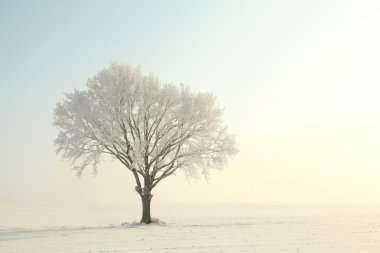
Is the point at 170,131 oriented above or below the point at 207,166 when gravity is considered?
above

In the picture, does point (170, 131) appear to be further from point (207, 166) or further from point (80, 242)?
point (80, 242)

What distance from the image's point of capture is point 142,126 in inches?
1747

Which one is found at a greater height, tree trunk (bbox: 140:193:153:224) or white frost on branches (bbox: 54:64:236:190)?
white frost on branches (bbox: 54:64:236:190)

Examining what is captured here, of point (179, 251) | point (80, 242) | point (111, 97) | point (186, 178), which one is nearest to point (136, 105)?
point (111, 97)

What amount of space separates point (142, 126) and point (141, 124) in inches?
9.2

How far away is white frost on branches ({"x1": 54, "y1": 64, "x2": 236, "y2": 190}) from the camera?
4291 centimetres

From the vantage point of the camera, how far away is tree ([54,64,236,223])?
42938 millimetres

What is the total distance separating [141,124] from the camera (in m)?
44.3

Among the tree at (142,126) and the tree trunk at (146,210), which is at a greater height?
the tree at (142,126)

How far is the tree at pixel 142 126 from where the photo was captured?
141 ft

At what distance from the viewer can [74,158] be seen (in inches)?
1732

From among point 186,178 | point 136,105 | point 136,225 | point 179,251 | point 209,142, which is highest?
point 136,105

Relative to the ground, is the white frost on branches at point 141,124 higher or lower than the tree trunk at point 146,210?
higher

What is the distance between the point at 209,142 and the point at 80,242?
21.4 metres
